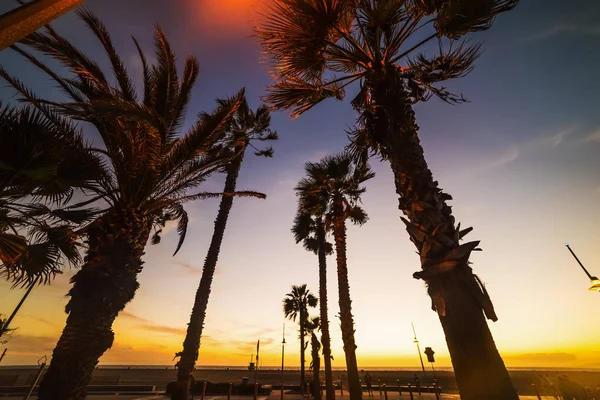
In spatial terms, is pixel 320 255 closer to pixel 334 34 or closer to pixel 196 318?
pixel 196 318

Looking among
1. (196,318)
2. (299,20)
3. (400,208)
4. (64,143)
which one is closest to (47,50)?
(64,143)

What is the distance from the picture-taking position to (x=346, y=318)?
38.5 feet

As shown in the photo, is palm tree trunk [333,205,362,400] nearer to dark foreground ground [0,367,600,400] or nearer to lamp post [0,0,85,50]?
dark foreground ground [0,367,600,400]

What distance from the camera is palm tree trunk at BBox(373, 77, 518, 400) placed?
2.31m

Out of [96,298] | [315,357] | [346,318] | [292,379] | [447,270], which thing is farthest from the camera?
[292,379]

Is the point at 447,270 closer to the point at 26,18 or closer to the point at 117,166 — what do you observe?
the point at 26,18

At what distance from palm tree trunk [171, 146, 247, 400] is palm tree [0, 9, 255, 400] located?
121 inches

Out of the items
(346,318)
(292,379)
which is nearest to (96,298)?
(346,318)

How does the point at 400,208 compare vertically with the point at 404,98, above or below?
below

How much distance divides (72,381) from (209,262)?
564cm

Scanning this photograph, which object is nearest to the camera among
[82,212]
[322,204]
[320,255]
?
[82,212]

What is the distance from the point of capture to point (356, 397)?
34.2ft

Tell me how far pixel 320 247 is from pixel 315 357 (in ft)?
37.6

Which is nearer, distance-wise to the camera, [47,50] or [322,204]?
[47,50]
